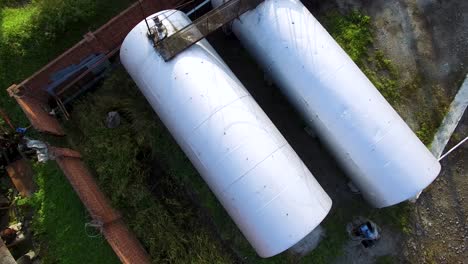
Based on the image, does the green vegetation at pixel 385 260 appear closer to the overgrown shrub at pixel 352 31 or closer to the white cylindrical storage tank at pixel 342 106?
the white cylindrical storage tank at pixel 342 106

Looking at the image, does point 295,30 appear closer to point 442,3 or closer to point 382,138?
point 382,138

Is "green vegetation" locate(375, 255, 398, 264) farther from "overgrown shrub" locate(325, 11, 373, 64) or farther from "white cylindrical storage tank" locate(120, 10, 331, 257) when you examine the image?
"overgrown shrub" locate(325, 11, 373, 64)

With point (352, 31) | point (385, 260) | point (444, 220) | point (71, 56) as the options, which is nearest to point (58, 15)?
point (71, 56)

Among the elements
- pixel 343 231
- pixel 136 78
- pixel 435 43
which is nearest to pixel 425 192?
pixel 343 231

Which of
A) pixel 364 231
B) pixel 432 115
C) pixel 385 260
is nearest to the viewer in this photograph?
pixel 364 231

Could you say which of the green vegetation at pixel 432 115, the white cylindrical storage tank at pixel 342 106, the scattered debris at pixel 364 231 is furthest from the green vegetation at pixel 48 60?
the green vegetation at pixel 432 115

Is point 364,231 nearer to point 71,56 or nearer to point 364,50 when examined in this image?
point 364,50
